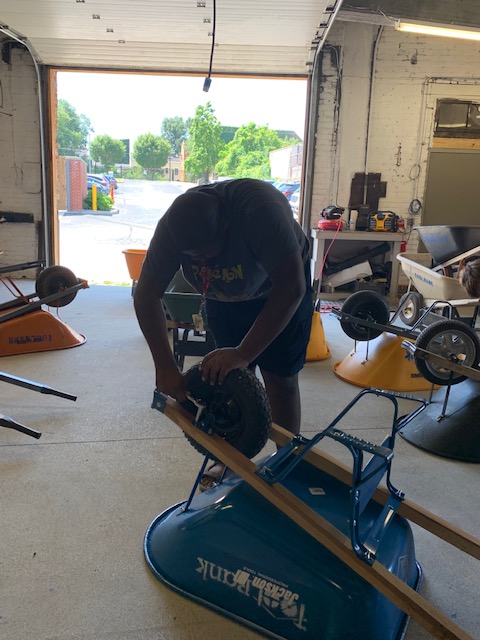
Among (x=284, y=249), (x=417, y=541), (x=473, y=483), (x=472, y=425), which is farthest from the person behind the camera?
(x=472, y=425)

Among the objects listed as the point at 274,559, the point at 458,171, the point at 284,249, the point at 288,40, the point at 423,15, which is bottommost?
the point at 274,559

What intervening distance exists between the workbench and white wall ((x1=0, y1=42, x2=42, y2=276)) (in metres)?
4.03

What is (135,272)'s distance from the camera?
17.9 feet

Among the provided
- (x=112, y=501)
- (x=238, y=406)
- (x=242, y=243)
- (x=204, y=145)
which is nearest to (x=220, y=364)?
(x=238, y=406)

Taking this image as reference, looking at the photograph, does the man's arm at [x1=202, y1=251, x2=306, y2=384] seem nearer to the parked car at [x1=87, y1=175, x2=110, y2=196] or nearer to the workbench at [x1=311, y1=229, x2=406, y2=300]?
the workbench at [x1=311, y1=229, x2=406, y2=300]

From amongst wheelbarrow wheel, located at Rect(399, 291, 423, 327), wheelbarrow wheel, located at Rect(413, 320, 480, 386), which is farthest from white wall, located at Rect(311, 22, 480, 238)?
wheelbarrow wheel, located at Rect(413, 320, 480, 386)

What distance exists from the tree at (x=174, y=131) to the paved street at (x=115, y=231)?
0.92 metres

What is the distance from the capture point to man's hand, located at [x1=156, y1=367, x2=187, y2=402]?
1.68 meters

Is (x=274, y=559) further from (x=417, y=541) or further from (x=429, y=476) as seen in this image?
(x=429, y=476)

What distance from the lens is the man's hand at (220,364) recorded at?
1.55 metres

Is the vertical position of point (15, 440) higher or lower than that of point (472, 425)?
lower

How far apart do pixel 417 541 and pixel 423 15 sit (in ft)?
21.7

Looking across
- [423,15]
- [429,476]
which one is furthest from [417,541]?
[423,15]

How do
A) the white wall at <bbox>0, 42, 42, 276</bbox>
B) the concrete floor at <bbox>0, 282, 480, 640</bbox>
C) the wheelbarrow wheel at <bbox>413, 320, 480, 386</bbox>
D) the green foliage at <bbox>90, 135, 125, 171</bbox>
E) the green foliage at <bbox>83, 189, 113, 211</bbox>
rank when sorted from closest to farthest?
the concrete floor at <bbox>0, 282, 480, 640</bbox> < the wheelbarrow wheel at <bbox>413, 320, 480, 386</bbox> < the white wall at <bbox>0, 42, 42, 276</bbox> < the green foliage at <bbox>90, 135, 125, 171</bbox> < the green foliage at <bbox>83, 189, 113, 211</bbox>
